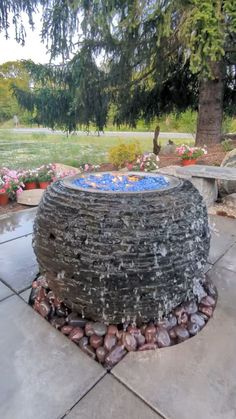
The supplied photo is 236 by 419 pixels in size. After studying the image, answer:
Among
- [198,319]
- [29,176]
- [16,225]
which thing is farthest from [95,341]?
[29,176]

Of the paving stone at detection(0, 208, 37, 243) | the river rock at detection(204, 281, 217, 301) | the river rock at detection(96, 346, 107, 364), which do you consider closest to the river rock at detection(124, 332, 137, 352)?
the river rock at detection(96, 346, 107, 364)

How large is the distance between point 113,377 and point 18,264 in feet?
4.30

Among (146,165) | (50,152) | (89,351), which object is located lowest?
(89,351)

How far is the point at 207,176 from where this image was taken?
3.38 meters

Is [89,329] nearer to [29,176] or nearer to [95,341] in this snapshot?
[95,341]

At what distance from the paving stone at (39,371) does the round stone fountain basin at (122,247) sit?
8.9 inches

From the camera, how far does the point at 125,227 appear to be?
1208 mm

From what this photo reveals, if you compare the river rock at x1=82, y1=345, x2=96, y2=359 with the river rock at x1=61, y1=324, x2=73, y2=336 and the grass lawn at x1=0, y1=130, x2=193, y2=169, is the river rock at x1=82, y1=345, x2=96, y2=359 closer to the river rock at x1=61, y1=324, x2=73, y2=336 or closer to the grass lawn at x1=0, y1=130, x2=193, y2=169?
the river rock at x1=61, y1=324, x2=73, y2=336

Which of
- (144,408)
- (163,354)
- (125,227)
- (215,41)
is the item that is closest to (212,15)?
(215,41)

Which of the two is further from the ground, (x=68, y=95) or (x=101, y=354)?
(x=68, y=95)

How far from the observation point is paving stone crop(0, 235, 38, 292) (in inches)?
73.2

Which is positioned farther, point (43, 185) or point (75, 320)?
point (43, 185)

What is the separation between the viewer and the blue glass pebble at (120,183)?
1443mm

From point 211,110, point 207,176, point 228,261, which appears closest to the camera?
point 228,261
